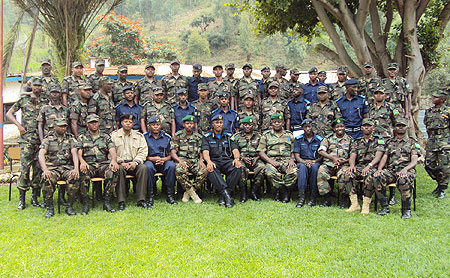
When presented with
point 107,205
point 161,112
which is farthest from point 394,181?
point 107,205

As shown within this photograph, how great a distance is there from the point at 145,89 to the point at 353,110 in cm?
401

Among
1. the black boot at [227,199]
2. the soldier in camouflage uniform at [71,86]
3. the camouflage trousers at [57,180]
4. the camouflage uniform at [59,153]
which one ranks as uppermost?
the soldier in camouflage uniform at [71,86]

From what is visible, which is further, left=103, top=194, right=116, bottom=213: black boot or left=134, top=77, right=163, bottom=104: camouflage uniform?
left=134, top=77, right=163, bottom=104: camouflage uniform

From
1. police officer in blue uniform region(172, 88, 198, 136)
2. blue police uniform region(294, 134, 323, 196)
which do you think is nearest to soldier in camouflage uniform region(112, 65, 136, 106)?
police officer in blue uniform region(172, 88, 198, 136)

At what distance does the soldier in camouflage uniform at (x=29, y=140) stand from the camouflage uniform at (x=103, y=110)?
0.89m

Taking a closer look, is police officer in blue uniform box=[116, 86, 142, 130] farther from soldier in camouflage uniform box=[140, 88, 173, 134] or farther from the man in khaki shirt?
the man in khaki shirt

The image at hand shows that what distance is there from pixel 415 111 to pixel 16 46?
9.88 meters

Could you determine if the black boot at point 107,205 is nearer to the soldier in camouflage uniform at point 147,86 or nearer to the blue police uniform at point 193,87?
the soldier in camouflage uniform at point 147,86

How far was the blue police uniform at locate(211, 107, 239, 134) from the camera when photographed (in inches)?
283

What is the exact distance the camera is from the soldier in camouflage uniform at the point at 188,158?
6520mm

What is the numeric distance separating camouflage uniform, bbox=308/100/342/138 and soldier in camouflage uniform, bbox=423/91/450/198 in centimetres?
175

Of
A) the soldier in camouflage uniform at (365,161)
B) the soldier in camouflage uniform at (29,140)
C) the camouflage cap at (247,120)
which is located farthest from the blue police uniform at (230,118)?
the soldier in camouflage uniform at (29,140)

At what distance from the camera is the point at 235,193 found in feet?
23.6

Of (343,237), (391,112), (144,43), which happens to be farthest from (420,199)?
(144,43)
